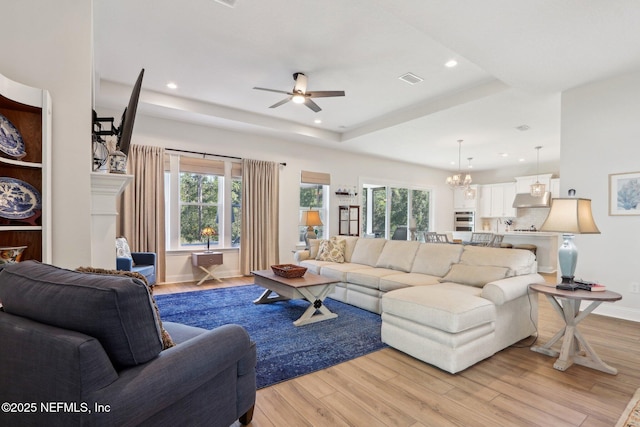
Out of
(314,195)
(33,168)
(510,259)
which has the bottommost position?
(510,259)

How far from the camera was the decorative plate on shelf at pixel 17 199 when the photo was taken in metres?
1.81

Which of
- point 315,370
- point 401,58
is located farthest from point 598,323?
point 401,58

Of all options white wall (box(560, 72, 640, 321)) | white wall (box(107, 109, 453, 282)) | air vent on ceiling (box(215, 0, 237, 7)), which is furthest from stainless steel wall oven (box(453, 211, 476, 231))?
air vent on ceiling (box(215, 0, 237, 7))

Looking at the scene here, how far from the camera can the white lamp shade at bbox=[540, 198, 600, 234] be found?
2473mm

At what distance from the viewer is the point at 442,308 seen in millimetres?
2311

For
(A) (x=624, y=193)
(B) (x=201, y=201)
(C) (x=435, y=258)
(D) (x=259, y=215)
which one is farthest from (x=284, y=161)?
(A) (x=624, y=193)

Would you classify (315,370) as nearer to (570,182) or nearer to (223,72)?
(223,72)

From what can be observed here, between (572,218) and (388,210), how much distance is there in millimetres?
6277

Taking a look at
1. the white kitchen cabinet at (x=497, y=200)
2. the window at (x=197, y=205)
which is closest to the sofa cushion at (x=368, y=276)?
the window at (x=197, y=205)

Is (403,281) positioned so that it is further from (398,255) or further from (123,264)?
(123,264)

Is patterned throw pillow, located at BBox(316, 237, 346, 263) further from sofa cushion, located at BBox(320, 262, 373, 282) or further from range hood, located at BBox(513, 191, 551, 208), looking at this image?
range hood, located at BBox(513, 191, 551, 208)

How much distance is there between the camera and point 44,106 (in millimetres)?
1891

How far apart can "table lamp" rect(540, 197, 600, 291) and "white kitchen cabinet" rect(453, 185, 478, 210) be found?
7.78 meters

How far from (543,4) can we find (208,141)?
502cm
